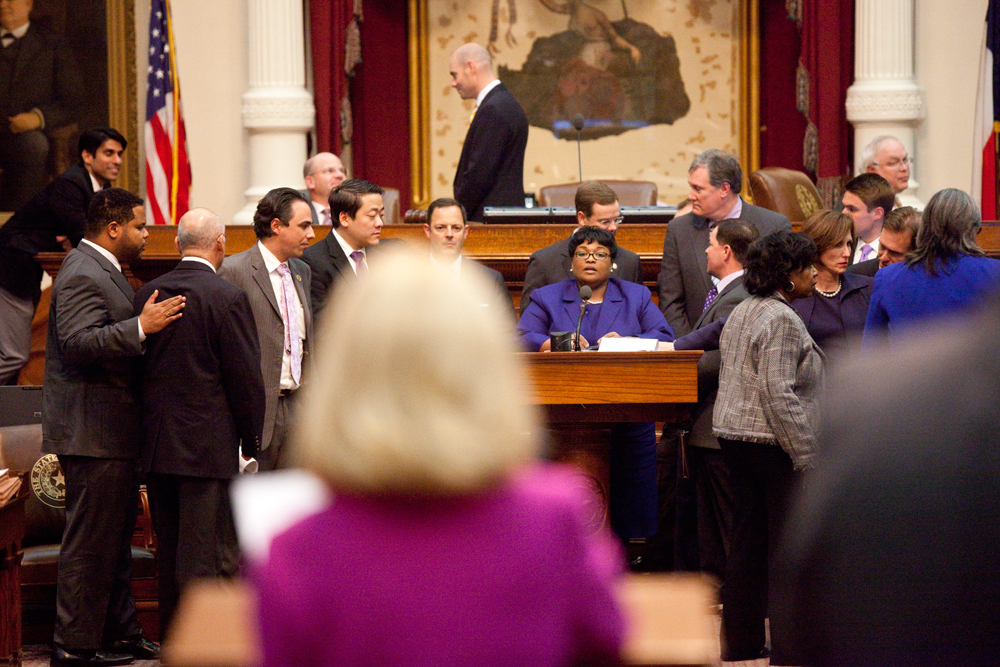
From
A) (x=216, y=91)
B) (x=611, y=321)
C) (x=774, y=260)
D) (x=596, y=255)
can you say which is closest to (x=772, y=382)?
(x=774, y=260)

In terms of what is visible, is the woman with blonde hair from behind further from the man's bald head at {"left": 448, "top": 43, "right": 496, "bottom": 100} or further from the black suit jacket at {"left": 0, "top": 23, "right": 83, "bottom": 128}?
the black suit jacket at {"left": 0, "top": 23, "right": 83, "bottom": 128}

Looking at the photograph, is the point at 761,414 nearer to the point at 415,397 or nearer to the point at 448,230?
the point at 448,230

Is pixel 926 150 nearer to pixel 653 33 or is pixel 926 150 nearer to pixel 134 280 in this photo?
pixel 653 33

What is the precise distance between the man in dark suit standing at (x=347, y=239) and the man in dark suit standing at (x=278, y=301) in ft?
0.62

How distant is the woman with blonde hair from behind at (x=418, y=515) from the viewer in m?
1.33

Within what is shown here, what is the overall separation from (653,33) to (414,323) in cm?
941

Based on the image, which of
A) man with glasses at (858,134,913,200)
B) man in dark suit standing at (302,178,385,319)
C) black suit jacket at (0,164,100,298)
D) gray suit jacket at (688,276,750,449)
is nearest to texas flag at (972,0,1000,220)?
man with glasses at (858,134,913,200)

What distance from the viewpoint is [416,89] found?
1029 centimetres

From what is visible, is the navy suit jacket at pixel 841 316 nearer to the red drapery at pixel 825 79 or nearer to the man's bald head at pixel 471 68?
the man's bald head at pixel 471 68

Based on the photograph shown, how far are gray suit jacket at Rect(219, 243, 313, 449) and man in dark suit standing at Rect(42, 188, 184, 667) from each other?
581 mm

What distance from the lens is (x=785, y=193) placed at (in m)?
7.16

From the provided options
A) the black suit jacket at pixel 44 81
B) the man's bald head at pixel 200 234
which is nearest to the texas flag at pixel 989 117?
the man's bald head at pixel 200 234

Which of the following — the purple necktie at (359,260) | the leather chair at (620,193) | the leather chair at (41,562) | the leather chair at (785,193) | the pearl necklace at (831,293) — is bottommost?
the leather chair at (41,562)

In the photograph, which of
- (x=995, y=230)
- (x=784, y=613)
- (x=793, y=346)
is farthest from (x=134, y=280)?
(x=784, y=613)
